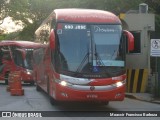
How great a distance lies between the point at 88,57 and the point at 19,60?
1759 cm

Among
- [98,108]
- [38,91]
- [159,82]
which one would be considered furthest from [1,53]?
[98,108]

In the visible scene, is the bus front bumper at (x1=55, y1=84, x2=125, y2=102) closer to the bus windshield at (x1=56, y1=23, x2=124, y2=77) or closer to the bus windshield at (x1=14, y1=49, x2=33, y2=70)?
the bus windshield at (x1=56, y1=23, x2=124, y2=77)

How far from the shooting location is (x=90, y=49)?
1653 cm

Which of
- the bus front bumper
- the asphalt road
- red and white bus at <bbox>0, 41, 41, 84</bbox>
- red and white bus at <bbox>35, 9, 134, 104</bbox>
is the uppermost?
red and white bus at <bbox>35, 9, 134, 104</bbox>

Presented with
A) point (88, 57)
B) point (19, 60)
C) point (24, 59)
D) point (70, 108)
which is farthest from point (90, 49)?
point (19, 60)

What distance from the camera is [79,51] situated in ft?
54.1

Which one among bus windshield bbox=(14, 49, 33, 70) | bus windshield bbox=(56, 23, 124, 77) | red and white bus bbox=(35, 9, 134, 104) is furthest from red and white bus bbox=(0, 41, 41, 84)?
bus windshield bbox=(56, 23, 124, 77)

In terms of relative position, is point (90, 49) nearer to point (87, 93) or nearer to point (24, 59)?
point (87, 93)

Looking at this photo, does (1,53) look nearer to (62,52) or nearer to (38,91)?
(38,91)

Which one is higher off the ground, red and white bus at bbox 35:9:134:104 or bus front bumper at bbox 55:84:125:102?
red and white bus at bbox 35:9:134:104

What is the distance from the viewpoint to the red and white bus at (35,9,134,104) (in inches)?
631

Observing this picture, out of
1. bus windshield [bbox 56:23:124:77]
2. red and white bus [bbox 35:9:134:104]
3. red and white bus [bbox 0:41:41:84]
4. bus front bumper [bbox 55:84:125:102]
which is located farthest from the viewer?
red and white bus [bbox 0:41:41:84]

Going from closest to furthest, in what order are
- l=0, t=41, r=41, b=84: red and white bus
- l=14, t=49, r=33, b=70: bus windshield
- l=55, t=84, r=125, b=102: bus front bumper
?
l=55, t=84, r=125, b=102: bus front bumper → l=0, t=41, r=41, b=84: red and white bus → l=14, t=49, r=33, b=70: bus windshield

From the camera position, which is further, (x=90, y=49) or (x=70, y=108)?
(x=70, y=108)
